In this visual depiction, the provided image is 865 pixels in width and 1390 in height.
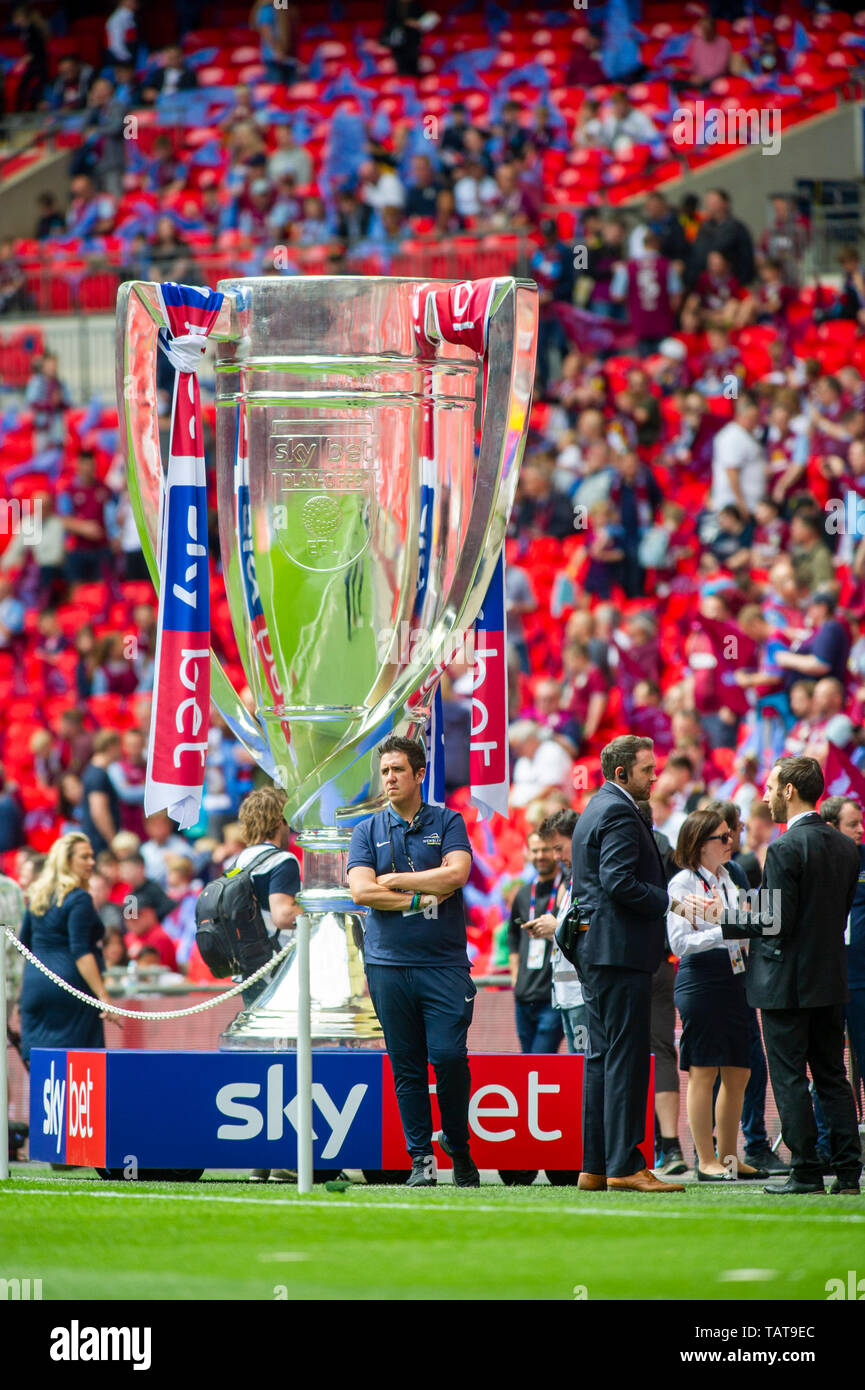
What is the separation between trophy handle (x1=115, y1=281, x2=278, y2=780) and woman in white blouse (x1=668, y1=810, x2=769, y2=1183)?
1.57 metres

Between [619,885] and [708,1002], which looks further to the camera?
[708,1002]

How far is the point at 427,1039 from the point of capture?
7.61 meters

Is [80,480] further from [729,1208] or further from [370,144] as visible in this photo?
[729,1208]

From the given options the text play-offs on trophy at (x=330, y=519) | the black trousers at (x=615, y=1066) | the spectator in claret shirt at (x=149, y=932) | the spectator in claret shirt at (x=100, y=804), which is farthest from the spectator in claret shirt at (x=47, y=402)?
the black trousers at (x=615, y=1066)

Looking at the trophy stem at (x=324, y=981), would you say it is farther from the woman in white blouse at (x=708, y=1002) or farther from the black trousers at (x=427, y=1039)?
the woman in white blouse at (x=708, y=1002)

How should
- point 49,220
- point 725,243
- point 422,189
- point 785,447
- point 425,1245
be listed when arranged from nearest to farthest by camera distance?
point 425,1245
point 785,447
point 725,243
point 422,189
point 49,220

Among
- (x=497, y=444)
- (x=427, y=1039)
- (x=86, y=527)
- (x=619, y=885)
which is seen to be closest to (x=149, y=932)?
(x=427, y=1039)

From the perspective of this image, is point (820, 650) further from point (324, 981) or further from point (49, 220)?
point (49, 220)

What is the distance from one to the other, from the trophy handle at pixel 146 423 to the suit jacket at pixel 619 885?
4.87 ft

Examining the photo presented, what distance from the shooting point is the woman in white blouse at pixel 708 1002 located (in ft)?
27.8

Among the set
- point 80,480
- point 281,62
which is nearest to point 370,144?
point 281,62

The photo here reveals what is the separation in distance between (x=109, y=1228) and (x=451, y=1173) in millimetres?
1802

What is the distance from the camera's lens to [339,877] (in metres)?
8.46

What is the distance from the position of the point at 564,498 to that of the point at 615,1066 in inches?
342
